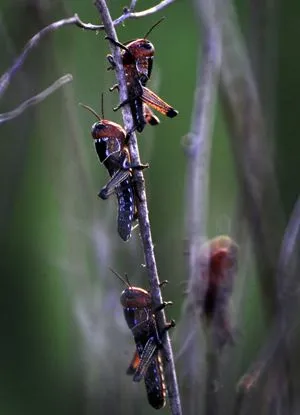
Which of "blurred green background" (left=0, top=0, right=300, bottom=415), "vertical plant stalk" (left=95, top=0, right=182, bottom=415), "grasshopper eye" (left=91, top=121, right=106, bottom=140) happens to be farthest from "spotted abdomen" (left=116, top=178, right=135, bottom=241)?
"blurred green background" (left=0, top=0, right=300, bottom=415)

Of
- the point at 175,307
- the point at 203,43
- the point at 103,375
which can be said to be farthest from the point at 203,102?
the point at 175,307

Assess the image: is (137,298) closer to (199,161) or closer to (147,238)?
(147,238)

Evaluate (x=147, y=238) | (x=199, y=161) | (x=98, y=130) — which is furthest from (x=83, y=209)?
(x=147, y=238)

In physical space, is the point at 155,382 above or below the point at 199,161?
below

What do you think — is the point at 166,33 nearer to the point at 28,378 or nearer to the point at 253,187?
the point at 28,378

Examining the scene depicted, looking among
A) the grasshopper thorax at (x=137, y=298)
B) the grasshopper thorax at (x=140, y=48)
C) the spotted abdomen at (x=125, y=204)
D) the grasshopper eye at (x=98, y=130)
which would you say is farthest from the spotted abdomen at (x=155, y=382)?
the grasshopper thorax at (x=140, y=48)
